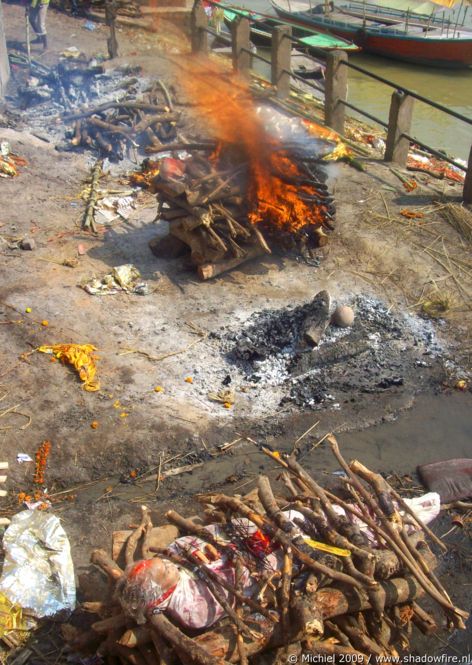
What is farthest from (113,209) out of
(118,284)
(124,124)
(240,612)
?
(240,612)

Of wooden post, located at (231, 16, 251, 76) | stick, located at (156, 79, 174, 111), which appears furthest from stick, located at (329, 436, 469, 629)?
wooden post, located at (231, 16, 251, 76)

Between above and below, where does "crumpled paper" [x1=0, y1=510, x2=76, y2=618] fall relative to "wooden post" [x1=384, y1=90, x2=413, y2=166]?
below

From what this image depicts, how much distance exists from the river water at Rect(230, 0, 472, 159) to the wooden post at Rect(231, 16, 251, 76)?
5.75 meters

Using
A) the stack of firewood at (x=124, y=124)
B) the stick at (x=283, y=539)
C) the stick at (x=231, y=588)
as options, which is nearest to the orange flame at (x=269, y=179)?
the stack of firewood at (x=124, y=124)

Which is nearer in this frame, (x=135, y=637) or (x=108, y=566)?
(x=135, y=637)

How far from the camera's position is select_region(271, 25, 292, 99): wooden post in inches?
617

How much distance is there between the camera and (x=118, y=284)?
354 inches

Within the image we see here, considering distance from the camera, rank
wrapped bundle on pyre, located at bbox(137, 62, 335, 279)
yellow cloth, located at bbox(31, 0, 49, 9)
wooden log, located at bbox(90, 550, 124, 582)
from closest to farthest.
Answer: wooden log, located at bbox(90, 550, 124, 582)
wrapped bundle on pyre, located at bbox(137, 62, 335, 279)
yellow cloth, located at bbox(31, 0, 49, 9)

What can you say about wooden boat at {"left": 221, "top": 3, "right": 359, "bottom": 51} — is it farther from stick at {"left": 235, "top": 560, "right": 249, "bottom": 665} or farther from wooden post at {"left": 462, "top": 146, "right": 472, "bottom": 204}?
stick at {"left": 235, "top": 560, "right": 249, "bottom": 665}

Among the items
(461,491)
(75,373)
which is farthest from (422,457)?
(75,373)

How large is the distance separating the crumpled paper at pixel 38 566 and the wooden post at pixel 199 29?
1640 cm

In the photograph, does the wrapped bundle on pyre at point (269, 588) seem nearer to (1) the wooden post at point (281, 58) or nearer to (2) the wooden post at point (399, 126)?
(2) the wooden post at point (399, 126)

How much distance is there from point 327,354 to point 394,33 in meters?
25.4

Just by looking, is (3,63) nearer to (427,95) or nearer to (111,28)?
(111,28)
